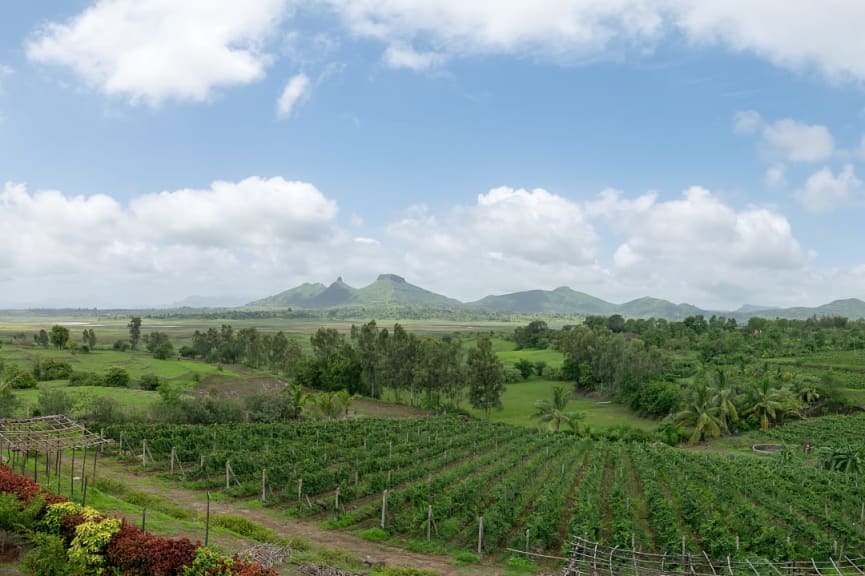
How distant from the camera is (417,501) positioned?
23.7m

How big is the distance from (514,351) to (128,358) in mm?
79301

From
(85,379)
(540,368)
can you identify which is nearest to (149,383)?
(85,379)

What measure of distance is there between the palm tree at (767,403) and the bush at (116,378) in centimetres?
6771

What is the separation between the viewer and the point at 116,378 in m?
58.2

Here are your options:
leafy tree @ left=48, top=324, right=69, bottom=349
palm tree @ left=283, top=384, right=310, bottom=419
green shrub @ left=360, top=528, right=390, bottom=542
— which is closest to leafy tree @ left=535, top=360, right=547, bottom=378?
palm tree @ left=283, top=384, right=310, bottom=419

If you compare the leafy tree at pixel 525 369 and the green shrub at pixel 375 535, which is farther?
the leafy tree at pixel 525 369

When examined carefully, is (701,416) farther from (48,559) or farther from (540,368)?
(48,559)

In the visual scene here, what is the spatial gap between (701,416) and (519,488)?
3173 centimetres

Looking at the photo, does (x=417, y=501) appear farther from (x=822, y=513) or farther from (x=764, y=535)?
(x=822, y=513)

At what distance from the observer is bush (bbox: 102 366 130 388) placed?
57.8 m

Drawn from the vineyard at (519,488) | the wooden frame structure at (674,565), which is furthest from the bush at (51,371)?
the wooden frame structure at (674,565)

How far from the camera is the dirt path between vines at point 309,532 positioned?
1805 cm

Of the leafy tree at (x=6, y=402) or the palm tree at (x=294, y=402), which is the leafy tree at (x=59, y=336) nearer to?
the leafy tree at (x=6, y=402)

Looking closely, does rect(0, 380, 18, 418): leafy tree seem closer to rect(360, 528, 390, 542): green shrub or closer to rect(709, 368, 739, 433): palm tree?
rect(360, 528, 390, 542): green shrub
